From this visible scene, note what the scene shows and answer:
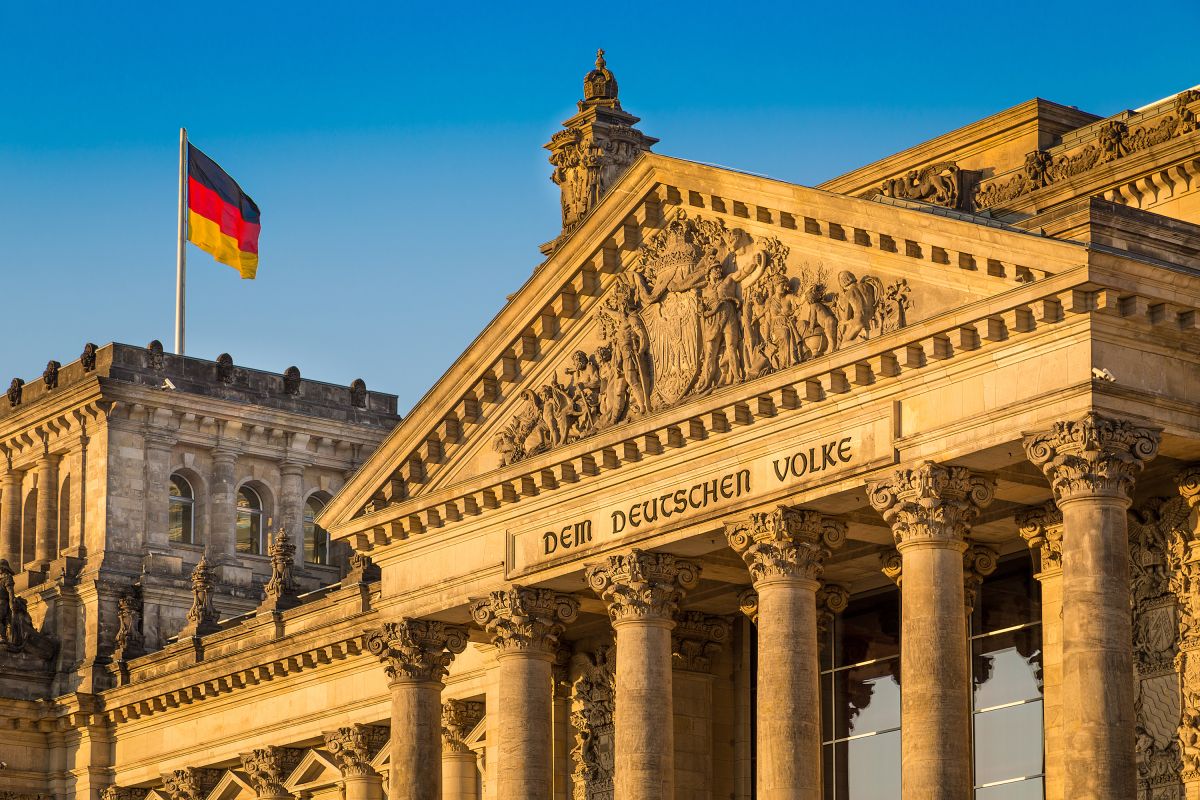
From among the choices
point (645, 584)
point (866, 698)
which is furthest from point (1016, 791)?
point (645, 584)

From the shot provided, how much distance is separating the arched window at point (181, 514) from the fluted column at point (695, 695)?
29104 mm

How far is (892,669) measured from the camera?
50906mm

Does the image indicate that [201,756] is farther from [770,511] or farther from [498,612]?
[770,511]

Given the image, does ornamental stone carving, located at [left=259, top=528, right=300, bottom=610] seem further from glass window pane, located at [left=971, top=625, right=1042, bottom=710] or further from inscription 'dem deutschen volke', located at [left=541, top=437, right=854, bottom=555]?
glass window pane, located at [left=971, top=625, right=1042, bottom=710]

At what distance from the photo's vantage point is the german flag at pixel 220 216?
266 feet

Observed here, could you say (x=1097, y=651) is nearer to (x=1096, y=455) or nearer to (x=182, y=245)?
(x=1096, y=455)

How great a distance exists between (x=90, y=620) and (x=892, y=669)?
1191 inches

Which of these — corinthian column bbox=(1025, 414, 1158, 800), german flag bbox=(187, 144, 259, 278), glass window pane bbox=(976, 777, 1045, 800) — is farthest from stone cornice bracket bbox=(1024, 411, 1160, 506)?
german flag bbox=(187, 144, 259, 278)

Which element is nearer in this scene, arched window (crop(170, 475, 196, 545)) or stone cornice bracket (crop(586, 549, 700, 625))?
stone cornice bracket (crop(586, 549, 700, 625))

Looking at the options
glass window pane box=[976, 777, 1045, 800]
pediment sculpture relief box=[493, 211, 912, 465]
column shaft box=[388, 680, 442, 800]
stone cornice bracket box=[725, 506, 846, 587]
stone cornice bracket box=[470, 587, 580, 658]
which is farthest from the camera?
column shaft box=[388, 680, 442, 800]

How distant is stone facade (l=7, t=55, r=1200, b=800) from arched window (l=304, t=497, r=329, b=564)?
16.4 metres

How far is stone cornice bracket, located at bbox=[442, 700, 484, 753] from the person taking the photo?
194ft

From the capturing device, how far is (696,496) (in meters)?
47.7

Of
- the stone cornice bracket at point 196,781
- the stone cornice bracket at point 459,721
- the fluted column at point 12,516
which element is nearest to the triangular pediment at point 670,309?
the stone cornice bracket at point 459,721
